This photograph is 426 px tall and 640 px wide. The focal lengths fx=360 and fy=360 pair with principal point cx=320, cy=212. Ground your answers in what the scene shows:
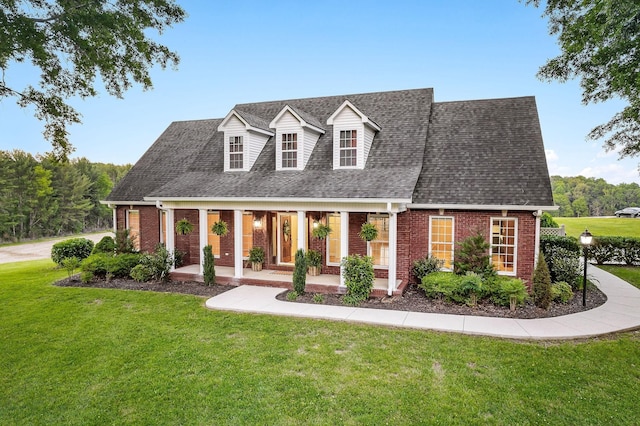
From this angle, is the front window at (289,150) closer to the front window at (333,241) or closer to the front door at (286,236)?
the front door at (286,236)

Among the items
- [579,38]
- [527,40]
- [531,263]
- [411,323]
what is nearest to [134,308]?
[411,323]

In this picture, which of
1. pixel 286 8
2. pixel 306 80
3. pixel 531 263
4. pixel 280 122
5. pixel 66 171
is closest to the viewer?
pixel 531 263

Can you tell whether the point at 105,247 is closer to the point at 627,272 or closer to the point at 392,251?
the point at 392,251

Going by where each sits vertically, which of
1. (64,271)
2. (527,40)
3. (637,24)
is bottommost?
(64,271)

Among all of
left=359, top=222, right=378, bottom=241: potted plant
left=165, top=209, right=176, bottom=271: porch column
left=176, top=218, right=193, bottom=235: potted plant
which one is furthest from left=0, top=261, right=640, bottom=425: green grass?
left=176, top=218, right=193, bottom=235: potted plant

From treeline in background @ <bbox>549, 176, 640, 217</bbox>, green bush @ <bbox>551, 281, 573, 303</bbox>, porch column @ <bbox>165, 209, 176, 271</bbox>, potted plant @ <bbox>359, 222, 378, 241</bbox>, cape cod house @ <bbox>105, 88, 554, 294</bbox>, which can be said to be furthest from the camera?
treeline in background @ <bbox>549, 176, 640, 217</bbox>

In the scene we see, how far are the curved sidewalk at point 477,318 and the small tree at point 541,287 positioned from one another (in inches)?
25.7

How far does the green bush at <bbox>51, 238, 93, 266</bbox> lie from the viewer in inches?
706

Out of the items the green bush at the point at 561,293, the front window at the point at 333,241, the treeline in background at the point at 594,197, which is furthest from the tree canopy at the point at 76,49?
the treeline in background at the point at 594,197

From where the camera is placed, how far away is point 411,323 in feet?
29.7

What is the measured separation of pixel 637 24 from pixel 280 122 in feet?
36.1

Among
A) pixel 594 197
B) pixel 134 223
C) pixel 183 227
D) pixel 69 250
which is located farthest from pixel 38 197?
pixel 594 197

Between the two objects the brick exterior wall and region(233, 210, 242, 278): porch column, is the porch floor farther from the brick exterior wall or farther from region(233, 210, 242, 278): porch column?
the brick exterior wall

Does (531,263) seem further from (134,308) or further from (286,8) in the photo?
(286,8)
